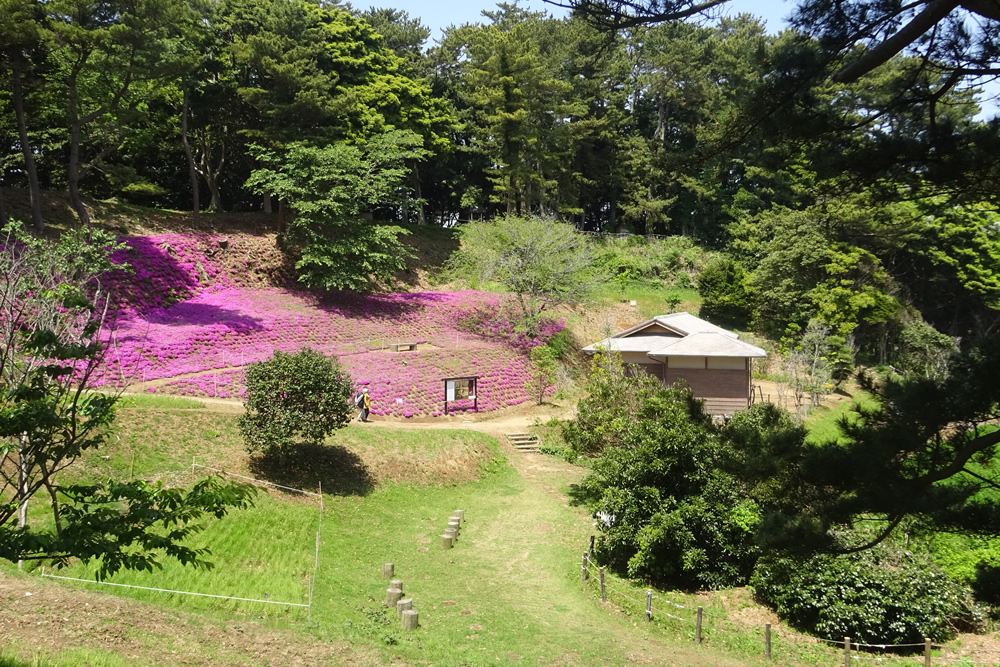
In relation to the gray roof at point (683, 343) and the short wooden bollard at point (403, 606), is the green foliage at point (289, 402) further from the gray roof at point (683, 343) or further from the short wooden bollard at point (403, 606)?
the gray roof at point (683, 343)

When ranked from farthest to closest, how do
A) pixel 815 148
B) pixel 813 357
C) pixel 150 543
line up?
1. pixel 813 357
2. pixel 815 148
3. pixel 150 543

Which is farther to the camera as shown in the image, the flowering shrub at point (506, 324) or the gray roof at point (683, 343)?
the flowering shrub at point (506, 324)

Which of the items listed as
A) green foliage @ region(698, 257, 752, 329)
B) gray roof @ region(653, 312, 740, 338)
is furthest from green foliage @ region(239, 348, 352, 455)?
green foliage @ region(698, 257, 752, 329)

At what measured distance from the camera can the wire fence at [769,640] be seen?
11.3m

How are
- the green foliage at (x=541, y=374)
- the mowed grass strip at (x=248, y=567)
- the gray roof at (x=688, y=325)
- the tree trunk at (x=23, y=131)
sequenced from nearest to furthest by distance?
the mowed grass strip at (x=248, y=567), the tree trunk at (x=23, y=131), the green foliage at (x=541, y=374), the gray roof at (x=688, y=325)

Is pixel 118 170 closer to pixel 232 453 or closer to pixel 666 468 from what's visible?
pixel 232 453

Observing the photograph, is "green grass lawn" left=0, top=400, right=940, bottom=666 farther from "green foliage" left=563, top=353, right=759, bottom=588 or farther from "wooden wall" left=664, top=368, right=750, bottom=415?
"wooden wall" left=664, top=368, right=750, bottom=415

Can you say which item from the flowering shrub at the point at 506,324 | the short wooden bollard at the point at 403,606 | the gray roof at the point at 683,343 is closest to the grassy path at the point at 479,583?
the short wooden bollard at the point at 403,606

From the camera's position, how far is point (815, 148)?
25.8 feet

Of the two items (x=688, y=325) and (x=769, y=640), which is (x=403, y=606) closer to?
(x=769, y=640)

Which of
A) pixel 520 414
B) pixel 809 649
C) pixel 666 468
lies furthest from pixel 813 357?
pixel 809 649

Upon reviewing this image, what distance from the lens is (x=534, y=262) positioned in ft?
121

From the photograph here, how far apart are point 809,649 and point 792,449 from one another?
23.4 feet

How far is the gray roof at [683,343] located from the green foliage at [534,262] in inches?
248
